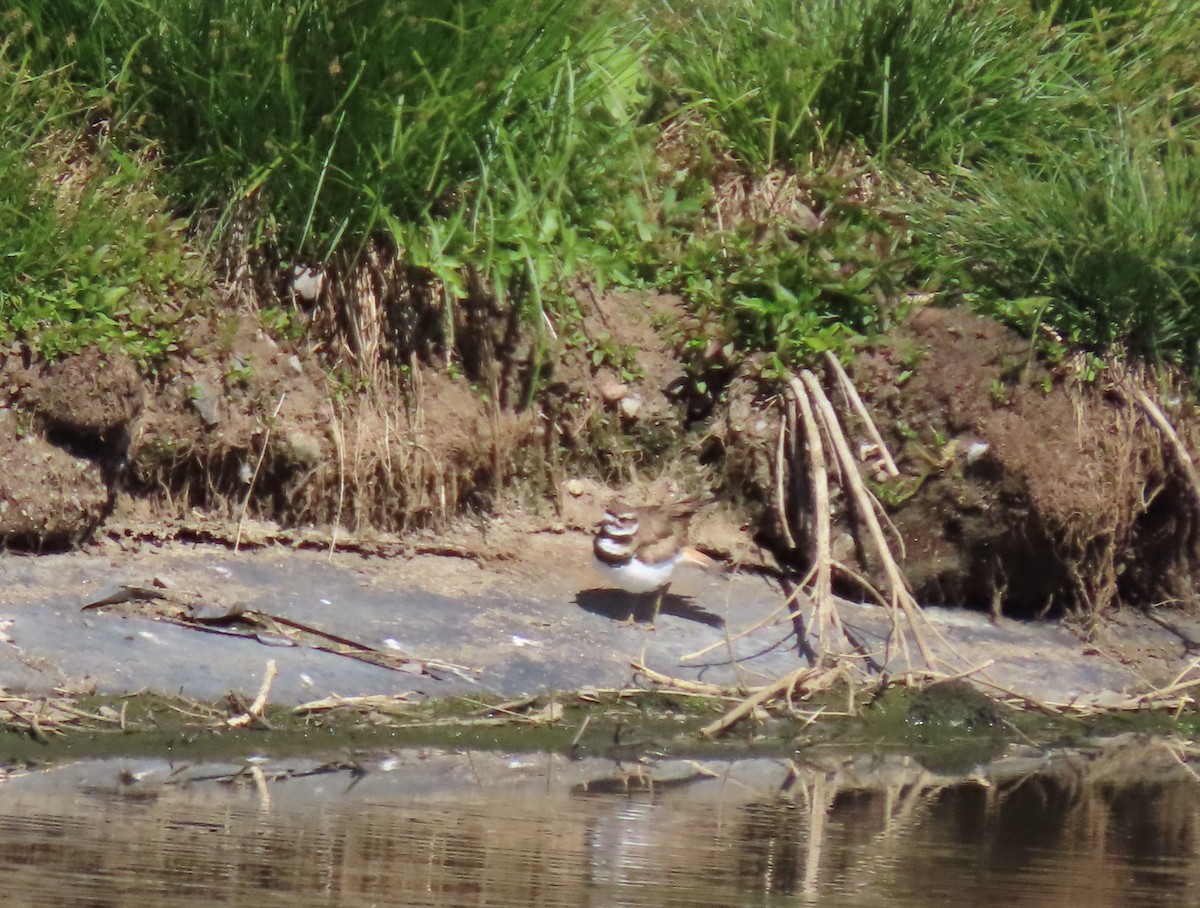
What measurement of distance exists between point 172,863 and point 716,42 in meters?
5.04

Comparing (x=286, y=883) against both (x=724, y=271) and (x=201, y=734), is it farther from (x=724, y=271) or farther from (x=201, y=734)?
(x=724, y=271)

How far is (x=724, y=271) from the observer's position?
23.8ft

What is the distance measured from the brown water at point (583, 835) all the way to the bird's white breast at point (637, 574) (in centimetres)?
92

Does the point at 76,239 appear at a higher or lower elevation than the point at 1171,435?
higher

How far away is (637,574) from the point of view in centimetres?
629

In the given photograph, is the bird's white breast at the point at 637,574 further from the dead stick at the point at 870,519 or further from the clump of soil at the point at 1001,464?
the clump of soil at the point at 1001,464

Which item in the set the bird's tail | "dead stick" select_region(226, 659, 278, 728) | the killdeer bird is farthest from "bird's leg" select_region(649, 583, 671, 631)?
"dead stick" select_region(226, 659, 278, 728)

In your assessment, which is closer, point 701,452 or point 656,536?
point 656,536

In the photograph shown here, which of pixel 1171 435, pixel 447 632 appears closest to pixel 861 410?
pixel 1171 435

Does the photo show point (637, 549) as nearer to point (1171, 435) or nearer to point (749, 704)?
point (749, 704)

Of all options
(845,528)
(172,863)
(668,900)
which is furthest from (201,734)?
(845,528)

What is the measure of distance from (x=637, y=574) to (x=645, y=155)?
6.79 feet

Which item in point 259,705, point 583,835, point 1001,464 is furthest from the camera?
point 1001,464

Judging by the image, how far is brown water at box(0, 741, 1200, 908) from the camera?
3887mm
